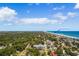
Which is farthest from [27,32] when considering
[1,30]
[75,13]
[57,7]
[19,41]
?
[75,13]

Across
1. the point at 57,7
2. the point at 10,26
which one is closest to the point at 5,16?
the point at 10,26

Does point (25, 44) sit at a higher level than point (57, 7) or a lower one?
lower

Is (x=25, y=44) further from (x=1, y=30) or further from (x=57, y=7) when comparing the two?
(x=57, y=7)

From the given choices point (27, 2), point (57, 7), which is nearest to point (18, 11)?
point (27, 2)

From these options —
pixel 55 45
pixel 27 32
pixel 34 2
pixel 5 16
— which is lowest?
pixel 55 45

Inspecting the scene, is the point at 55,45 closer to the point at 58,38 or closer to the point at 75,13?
the point at 58,38

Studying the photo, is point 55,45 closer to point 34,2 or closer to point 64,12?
point 64,12

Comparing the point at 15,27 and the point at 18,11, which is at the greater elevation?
the point at 18,11
